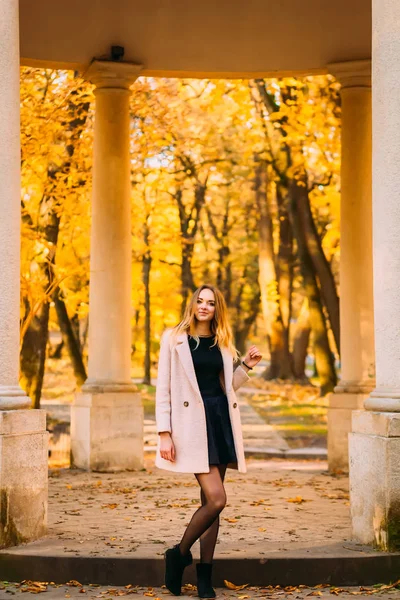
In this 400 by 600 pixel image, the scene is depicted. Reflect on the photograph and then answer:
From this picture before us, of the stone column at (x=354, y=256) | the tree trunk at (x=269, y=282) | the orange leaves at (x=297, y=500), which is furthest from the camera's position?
the tree trunk at (x=269, y=282)

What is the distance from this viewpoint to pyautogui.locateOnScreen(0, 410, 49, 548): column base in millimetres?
11719

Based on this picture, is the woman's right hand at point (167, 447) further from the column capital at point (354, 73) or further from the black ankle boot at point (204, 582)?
the column capital at point (354, 73)

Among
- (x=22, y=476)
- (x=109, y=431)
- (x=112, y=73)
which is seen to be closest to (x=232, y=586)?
(x=22, y=476)

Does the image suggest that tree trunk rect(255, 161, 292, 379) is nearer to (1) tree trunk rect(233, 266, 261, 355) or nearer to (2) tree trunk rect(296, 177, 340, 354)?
(2) tree trunk rect(296, 177, 340, 354)

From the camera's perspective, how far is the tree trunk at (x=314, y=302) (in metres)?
32.8

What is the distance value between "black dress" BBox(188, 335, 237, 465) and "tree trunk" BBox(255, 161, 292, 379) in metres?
34.6

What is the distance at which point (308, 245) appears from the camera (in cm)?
3203

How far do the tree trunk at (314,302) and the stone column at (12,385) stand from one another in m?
20.5

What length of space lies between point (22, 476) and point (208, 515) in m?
2.79

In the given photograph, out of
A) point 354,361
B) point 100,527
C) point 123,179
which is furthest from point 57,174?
point 100,527

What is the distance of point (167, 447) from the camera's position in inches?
404

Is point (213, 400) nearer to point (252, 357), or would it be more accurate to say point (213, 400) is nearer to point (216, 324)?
point (252, 357)

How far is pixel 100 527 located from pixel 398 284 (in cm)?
489

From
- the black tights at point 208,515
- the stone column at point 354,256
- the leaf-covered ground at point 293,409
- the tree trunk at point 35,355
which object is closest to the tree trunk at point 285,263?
the leaf-covered ground at point 293,409
